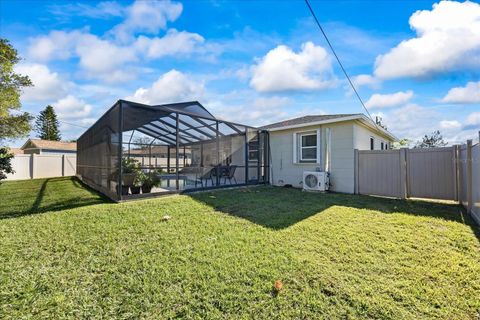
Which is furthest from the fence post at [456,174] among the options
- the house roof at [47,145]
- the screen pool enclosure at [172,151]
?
the house roof at [47,145]

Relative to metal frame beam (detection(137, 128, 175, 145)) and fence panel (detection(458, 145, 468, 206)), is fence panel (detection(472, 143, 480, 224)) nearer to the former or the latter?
fence panel (detection(458, 145, 468, 206))

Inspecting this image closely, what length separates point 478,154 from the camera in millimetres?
3963

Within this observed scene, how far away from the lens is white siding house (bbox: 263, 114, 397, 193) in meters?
7.86

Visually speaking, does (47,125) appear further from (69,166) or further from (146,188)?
(146,188)

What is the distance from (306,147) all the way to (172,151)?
16.9 feet

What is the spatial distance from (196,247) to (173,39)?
7.39 m

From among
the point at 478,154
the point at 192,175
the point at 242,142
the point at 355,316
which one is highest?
the point at 242,142

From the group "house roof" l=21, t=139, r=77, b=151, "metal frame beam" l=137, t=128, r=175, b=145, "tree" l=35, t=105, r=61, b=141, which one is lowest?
"metal frame beam" l=137, t=128, r=175, b=145

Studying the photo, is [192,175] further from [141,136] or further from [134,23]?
[134,23]

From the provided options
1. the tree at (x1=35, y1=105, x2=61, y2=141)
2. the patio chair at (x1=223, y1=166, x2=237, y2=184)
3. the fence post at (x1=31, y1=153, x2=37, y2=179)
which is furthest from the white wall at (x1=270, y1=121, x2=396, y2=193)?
the tree at (x1=35, y1=105, x2=61, y2=141)

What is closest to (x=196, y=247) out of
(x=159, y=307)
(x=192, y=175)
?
(x=159, y=307)

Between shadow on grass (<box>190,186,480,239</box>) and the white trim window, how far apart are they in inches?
87.9

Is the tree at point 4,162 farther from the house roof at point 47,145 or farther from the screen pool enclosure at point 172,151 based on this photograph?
the house roof at point 47,145

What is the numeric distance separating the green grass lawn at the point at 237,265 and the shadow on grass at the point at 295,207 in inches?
3.1
